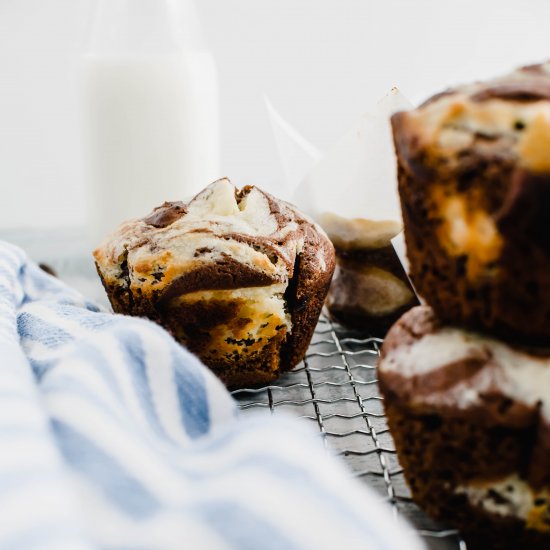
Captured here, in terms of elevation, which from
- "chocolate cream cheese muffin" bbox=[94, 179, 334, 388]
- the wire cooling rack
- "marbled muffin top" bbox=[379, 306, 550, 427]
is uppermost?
"marbled muffin top" bbox=[379, 306, 550, 427]

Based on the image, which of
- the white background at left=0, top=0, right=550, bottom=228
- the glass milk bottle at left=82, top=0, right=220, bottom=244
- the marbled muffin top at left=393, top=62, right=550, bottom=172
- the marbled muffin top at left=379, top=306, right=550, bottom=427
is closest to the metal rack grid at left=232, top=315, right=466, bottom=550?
the marbled muffin top at left=379, top=306, right=550, bottom=427

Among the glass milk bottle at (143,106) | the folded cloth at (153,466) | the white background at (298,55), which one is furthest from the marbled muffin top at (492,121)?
the white background at (298,55)

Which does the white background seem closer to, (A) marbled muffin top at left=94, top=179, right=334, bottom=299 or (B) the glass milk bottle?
(B) the glass milk bottle

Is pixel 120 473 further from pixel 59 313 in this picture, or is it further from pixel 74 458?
pixel 59 313

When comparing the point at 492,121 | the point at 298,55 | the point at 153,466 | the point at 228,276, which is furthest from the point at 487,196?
the point at 298,55

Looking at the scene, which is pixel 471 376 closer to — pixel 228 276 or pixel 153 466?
pixel 153 466

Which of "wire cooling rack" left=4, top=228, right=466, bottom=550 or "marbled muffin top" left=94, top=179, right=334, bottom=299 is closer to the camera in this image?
"wire cooling rack" left=4, top=228, right=466, bottom=550
